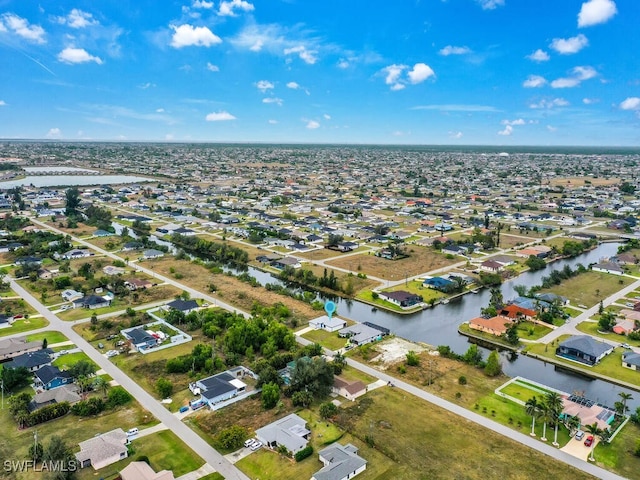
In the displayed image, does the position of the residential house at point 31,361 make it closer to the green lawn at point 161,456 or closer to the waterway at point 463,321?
the green lawn at point 161,456

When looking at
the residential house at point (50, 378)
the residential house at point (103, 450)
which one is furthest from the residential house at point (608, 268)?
the residential house at point (50, 378)

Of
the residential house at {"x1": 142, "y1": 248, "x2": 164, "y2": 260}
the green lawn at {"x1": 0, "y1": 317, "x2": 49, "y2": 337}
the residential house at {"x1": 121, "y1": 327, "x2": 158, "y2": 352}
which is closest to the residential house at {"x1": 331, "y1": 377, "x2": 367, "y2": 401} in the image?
the residential house at {"x1": 121, "y1": 327, "x2": 158, "y2": 352}

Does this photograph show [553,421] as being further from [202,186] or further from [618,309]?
[202,186]

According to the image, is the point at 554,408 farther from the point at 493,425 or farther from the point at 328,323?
the point at 328,323

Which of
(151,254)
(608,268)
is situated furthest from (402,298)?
(151,254)

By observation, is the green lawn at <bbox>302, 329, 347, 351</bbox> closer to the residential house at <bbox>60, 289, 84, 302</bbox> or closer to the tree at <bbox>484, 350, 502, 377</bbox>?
the tree at <bbox>484, 350, 502, 377</bbox>
